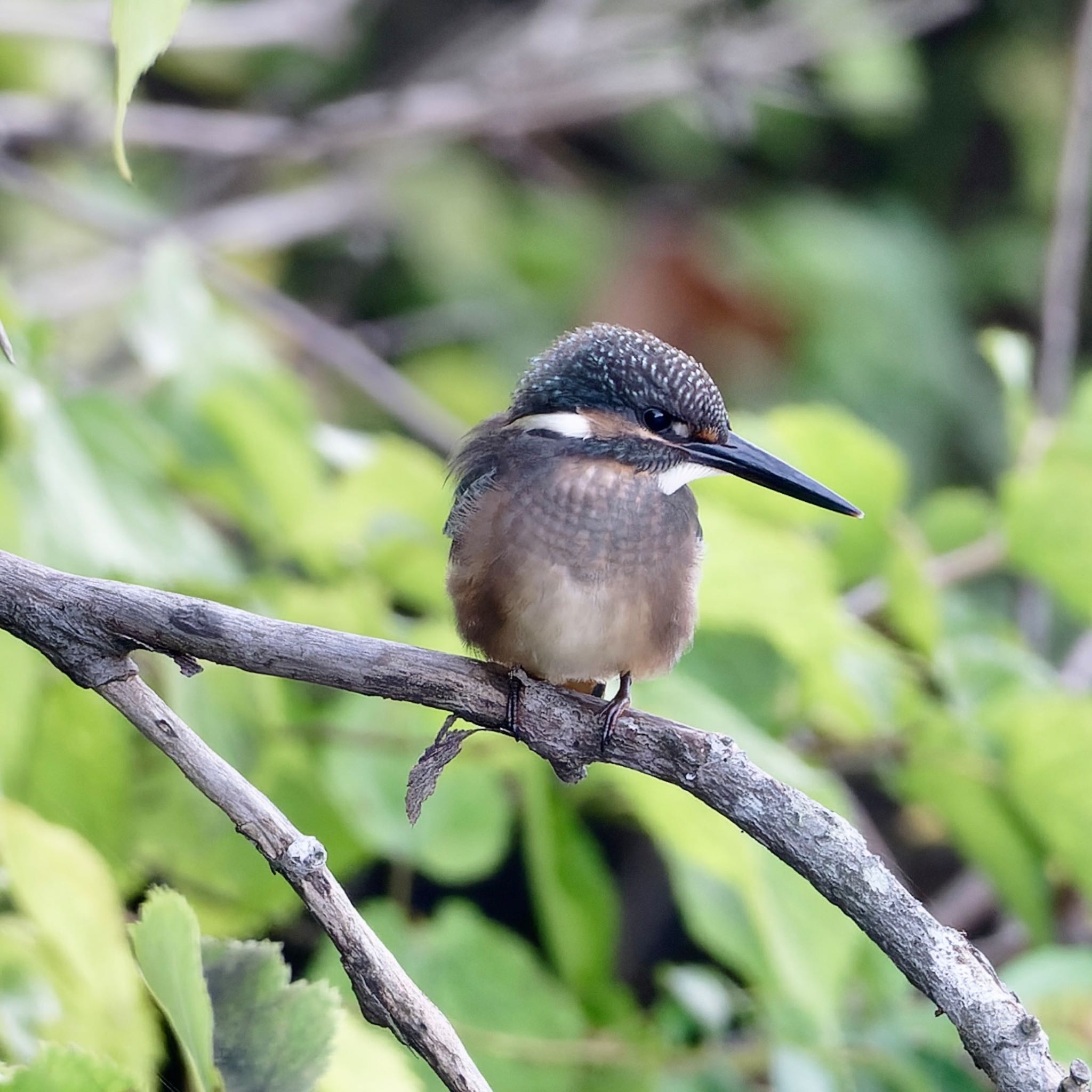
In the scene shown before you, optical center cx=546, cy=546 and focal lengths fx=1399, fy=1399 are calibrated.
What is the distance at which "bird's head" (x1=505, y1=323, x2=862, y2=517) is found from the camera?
167 cm

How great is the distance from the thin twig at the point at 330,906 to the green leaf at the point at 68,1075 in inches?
6.4

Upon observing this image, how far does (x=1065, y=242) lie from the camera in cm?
299

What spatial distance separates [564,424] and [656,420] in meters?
0.12

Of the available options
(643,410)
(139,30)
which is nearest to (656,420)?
(643,410)

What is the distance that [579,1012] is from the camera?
2.07 metres

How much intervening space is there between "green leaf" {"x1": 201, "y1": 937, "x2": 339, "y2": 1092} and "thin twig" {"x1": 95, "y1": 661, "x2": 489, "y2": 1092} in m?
0.07

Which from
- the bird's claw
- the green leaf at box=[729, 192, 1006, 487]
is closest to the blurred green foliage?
the bird's claw

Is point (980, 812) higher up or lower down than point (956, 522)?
lower down

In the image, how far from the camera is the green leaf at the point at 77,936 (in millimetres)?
1284

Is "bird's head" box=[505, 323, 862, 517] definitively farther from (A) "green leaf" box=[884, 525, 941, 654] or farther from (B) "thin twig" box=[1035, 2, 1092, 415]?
(B) "thin twig" box=[1035, 2, 1092, 415]

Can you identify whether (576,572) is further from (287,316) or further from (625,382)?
(287,316)

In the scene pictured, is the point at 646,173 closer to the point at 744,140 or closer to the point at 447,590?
the point at 744,140

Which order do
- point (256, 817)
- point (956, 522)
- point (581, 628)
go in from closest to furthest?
1. point (256, 817)
2. point (581, 628)
3. point (956, 522)

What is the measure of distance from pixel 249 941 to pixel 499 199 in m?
3.87
